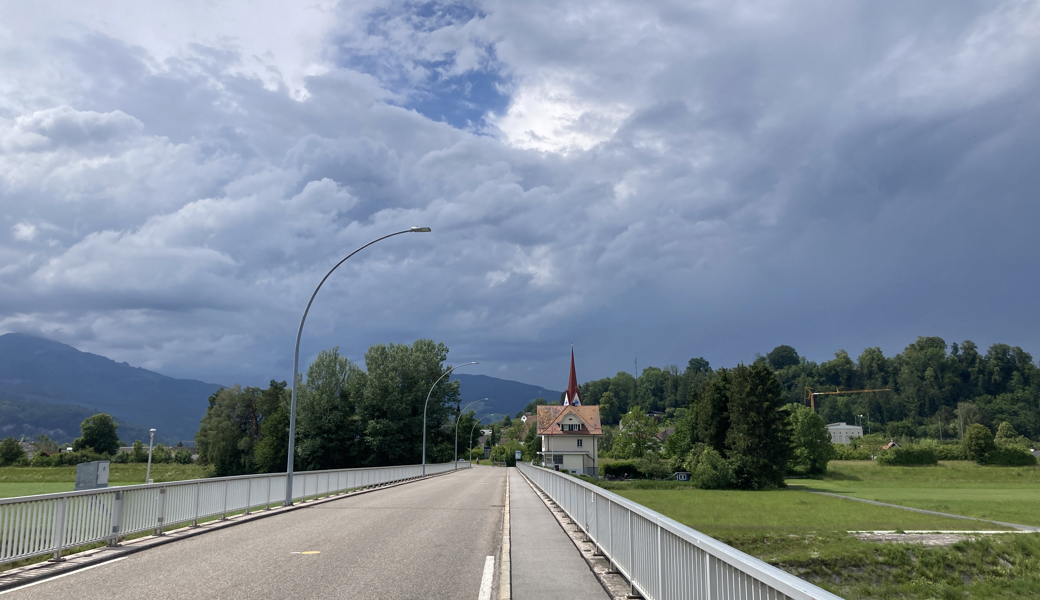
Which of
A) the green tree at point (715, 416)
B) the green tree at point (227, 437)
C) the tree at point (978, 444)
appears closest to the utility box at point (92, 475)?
the green tree at point (715, 416)

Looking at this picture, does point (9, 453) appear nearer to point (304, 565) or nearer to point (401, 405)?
point (401, 405)

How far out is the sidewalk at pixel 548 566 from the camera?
7.58 meters

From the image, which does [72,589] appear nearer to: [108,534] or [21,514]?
[21,514]

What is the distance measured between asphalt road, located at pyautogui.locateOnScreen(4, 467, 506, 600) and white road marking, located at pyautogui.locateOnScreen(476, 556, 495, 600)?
9cm

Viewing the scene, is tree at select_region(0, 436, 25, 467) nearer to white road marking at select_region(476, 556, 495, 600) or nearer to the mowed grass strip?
the mowed grass strip

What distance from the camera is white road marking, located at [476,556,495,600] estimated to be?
7.62 m

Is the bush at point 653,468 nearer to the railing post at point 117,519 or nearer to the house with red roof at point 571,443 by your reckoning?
the house with red roof at point 571,443

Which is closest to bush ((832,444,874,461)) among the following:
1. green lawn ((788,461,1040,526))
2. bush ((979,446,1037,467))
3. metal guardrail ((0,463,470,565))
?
green lawn ((788,461,1040,526))

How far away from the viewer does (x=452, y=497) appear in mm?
25766

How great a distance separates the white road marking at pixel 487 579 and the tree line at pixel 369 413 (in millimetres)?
62614

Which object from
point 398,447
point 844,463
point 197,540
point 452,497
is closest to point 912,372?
point 844,463

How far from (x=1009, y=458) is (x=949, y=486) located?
15.9 metres

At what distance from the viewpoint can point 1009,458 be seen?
81.5 metres

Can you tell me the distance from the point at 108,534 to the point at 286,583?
196 inches
